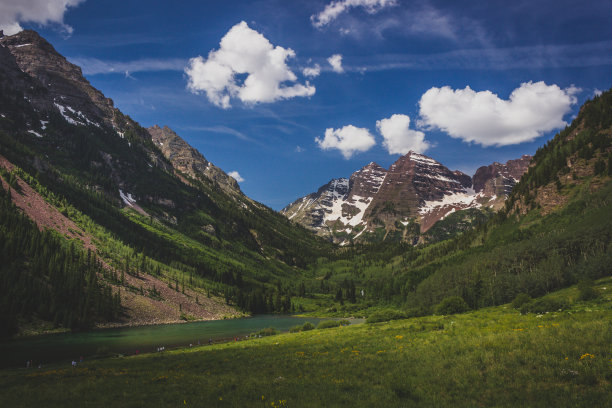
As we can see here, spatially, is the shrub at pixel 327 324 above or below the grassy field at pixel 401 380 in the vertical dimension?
below

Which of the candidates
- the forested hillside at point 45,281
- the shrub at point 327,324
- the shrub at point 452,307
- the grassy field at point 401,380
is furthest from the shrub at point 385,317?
the forested hillside at point 45,281

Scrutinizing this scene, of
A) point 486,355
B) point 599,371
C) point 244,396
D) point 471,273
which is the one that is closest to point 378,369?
point 486,355

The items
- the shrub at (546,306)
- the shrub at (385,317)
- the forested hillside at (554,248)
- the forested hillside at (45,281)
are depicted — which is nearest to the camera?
the shrub at (546,306)

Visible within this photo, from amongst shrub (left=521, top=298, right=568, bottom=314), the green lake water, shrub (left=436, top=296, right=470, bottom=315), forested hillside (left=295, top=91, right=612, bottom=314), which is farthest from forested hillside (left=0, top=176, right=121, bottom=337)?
shrub (left=521, top=298, right=568, bottom=314)

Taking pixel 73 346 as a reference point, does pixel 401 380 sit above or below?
above

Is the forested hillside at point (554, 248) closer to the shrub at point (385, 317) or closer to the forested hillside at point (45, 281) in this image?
the shrub at point (385, 317)

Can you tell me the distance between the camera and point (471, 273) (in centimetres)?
13312

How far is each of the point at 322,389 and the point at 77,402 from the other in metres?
15.2

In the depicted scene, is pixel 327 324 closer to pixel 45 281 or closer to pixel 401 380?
pixel 401 380

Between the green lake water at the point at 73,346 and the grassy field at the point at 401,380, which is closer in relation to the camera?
the grassy field at the point at 401,380

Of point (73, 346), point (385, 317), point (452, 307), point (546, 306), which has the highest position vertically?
point (546, 306)

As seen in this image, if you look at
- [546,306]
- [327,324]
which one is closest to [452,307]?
[546,306]

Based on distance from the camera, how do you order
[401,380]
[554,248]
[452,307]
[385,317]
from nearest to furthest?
[401,380], [452,307], [385,317], [554,248]

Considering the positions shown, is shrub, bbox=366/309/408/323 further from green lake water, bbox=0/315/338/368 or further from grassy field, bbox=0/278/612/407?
grassy field, bbox=0/278/612/407
